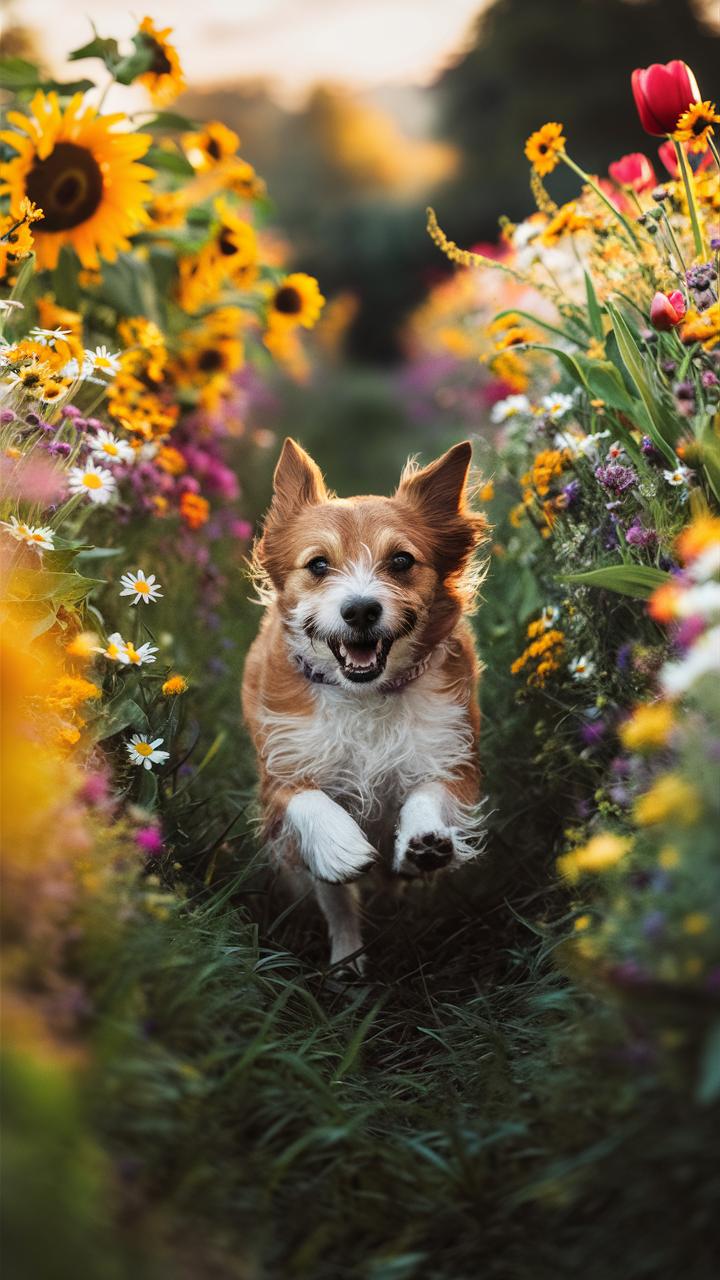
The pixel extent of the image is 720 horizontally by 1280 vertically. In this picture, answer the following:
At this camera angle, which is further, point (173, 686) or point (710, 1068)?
point (173, 686)

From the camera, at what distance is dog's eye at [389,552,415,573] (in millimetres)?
3451

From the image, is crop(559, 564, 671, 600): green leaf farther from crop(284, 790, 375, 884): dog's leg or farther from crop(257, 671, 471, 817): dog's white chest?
crop(284, 790, 375, 884): dog's leg

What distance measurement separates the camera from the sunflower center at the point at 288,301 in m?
5.66

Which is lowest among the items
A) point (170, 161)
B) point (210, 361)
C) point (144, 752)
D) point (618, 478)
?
point (144, 752)

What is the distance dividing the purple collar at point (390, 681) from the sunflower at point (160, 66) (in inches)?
115

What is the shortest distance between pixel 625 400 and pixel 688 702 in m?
1.29

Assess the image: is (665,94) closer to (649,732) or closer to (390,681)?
(390,681)

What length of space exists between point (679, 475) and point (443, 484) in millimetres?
897

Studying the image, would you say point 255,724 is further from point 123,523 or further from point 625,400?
point 625,400

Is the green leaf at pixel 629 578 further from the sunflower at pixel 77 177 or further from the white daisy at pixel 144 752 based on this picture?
the sunflower at pixel 77 177

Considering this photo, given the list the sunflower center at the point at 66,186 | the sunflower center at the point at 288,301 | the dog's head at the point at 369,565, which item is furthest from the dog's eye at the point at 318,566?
the sunflower center at the point at 288,301

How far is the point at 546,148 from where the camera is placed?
12.8 feet

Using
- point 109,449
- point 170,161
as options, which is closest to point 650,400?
point 109,449

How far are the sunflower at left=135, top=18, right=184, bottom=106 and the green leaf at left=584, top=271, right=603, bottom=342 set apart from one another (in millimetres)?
2313
